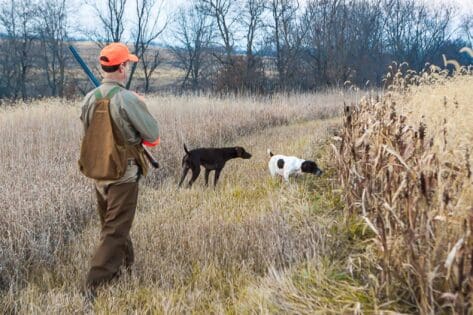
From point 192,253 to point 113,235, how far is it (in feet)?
2.81

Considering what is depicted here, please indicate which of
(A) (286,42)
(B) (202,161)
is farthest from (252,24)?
(B) (202,161)

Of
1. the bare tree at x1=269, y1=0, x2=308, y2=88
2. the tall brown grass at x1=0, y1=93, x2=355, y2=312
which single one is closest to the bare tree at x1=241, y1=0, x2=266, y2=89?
the bare tree at x1=269, y1=0, x2=308, y2=88

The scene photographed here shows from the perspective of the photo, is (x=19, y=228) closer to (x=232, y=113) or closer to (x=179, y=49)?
(x=232, y=113)

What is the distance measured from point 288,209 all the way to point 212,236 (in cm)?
100

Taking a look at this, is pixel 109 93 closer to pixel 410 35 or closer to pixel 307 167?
pixel 307 167

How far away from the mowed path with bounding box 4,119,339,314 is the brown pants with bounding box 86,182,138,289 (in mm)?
133

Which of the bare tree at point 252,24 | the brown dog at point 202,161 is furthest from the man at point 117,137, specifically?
the bare tree at point 252,24

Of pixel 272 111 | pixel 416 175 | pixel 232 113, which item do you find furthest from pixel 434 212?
pixel 272 111

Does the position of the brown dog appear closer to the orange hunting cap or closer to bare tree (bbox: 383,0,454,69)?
the orange hunting cap

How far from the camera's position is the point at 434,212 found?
2508 mm

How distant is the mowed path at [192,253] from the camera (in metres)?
3.08

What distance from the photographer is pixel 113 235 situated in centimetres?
326

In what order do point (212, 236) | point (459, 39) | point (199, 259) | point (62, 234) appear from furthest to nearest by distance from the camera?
1. point (459, 39)
2. point (62, 234)
3. point (212, 236)
4. point (199, 259)

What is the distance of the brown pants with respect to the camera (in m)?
3.25
